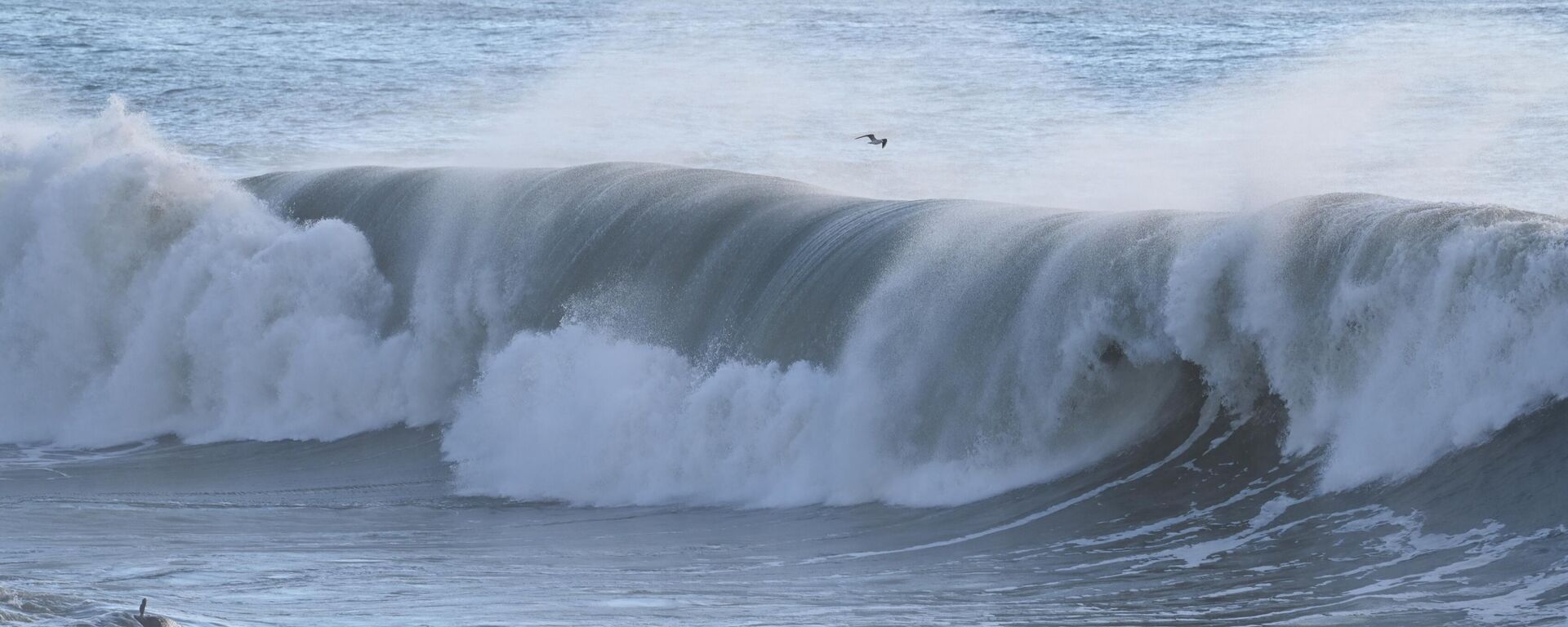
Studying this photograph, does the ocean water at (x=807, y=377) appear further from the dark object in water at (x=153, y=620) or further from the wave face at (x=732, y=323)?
the dark object in water at (x=153, y=620)

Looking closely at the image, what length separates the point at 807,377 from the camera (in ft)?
44.2

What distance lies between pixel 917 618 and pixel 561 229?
27.6 ft

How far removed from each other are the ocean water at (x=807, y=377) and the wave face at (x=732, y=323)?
0.03m

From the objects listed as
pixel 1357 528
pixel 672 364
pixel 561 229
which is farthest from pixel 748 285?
pixel 1357 528

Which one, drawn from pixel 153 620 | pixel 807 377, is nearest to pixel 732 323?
pixel 807 377

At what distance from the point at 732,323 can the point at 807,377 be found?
147 centimetres

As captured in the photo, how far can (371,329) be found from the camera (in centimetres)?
1727

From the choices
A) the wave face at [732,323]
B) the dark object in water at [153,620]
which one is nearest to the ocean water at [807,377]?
the wave face at [732,323]

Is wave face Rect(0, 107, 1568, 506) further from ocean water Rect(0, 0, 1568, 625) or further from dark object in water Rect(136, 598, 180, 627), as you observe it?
dark object in water Rect(136, 598, 180, 627)

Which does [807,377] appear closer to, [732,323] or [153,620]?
[732,323]

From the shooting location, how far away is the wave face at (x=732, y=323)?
35.9 feet

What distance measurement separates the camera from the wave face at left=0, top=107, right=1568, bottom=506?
10.9 m

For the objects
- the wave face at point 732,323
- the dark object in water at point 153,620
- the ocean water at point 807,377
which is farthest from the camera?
the wave face at point 732,323

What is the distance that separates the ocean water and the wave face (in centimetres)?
3
